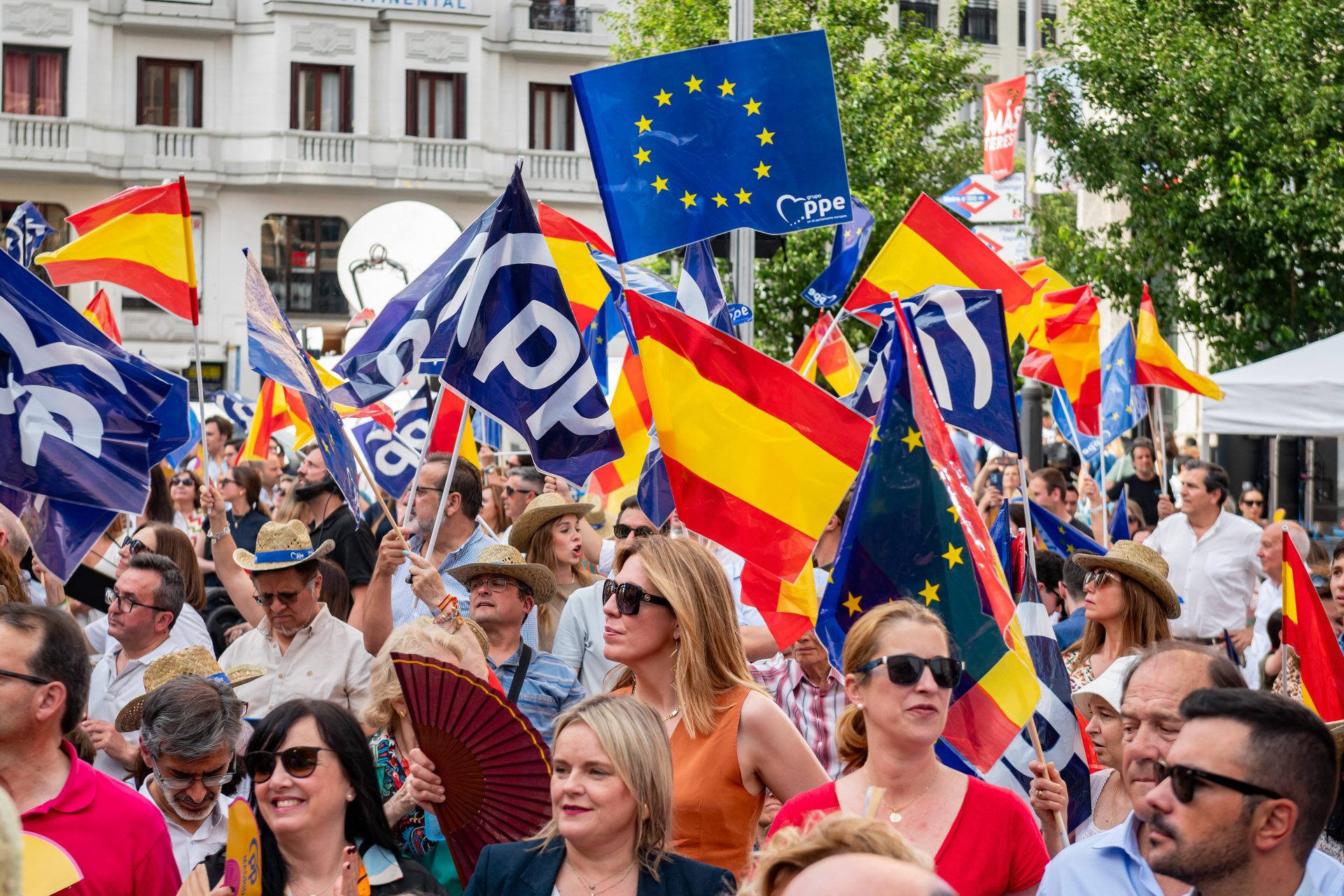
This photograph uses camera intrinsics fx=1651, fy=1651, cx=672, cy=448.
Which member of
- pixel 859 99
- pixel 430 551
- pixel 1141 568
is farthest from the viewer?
pixel 859 99

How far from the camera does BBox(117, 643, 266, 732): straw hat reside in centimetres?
526

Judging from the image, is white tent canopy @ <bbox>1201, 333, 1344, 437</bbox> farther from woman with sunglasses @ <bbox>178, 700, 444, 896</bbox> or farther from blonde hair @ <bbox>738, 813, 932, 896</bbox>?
blonde hair @ <bbox>738, 813, 932, 896</bbox>

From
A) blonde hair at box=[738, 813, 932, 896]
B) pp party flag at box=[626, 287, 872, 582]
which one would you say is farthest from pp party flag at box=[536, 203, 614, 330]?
blonde hair at box=[738, 813, 932, 896]

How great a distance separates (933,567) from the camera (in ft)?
16.2

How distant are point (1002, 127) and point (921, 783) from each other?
2191cm

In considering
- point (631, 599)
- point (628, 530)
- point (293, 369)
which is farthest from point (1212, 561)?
point (631, 599)

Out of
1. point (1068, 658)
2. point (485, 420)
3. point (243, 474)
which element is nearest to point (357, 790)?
point (1068, 658)

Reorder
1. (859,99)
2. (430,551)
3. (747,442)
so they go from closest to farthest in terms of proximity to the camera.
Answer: (747,442), (430,551), (859,99)

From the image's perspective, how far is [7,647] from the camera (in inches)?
150

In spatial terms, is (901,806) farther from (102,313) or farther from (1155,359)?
(102,313)

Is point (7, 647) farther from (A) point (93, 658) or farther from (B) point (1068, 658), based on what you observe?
(B) point (1068, 658)

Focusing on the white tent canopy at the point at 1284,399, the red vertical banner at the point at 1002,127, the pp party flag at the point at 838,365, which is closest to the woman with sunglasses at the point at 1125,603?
the white tent canopy at the point at 1284,399

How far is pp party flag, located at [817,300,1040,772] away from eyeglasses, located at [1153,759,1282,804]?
144cm

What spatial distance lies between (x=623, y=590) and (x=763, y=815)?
74cm
